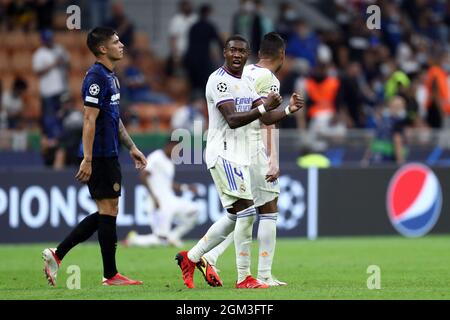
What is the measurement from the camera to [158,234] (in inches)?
745

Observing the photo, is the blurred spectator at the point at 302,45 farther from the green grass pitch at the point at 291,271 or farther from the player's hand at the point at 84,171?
the player's hand at the point at 84,171

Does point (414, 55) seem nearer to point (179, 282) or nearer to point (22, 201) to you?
point (22, 201)

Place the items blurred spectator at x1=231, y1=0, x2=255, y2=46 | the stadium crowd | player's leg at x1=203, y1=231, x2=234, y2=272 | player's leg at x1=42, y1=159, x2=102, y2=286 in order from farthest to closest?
blurred spectator at x1=231, y1=0, x2=255, y2=46, the stadium crowd, player's leg at x1=203, y1=231, x2=234, y2=272, player's leg at x1=42, y1=159, x2=102, y2=286

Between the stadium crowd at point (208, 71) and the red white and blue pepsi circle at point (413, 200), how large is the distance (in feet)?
2.97

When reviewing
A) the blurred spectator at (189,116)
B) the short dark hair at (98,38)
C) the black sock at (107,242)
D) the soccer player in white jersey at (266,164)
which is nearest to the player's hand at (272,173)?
the soccer player in white jersey at (266,164)

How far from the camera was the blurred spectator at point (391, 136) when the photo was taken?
2117 cm

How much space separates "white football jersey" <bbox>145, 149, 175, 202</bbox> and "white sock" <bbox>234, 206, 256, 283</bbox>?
7.34 m

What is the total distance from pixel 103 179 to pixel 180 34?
13.4 m

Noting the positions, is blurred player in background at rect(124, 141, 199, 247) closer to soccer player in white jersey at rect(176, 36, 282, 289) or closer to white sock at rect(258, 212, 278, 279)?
white sock at rect(258, 212, 278, 279)

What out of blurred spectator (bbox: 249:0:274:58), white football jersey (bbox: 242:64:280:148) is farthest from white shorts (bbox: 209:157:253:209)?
blurred spectator (bbox: 249:0:274:58)

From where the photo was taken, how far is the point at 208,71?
79.4ft

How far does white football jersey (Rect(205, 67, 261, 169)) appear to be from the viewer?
11422 mm
